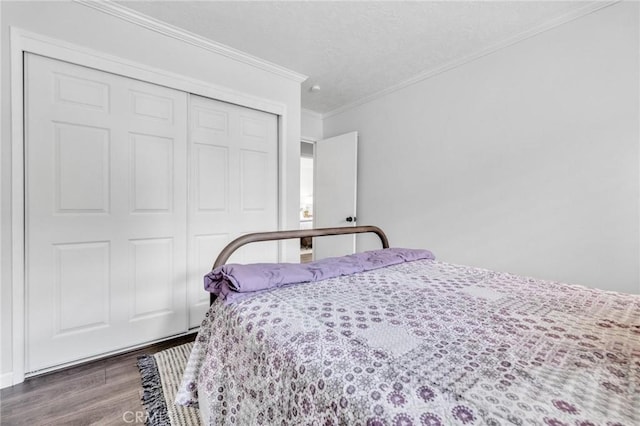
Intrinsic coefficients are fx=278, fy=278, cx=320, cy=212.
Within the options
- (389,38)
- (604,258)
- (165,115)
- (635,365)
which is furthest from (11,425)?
(604,258)

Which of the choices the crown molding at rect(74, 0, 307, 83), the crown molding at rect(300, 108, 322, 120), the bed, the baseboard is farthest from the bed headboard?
the crown molding at rect(300, 108, 322, 120)

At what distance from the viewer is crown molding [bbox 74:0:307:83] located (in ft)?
6.24

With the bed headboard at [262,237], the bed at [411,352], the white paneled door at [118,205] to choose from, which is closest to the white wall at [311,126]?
the white paneled door at [118,205]

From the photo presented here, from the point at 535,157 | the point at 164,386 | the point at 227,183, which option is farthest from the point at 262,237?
the point at 535,157

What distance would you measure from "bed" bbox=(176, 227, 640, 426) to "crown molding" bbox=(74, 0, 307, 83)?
189cm

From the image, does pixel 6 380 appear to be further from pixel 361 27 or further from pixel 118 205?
pixel 361 27

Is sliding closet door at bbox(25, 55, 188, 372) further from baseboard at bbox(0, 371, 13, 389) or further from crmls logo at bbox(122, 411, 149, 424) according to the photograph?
crmls logo at bbox(122, 411, 149, 424)

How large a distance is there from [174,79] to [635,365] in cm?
285

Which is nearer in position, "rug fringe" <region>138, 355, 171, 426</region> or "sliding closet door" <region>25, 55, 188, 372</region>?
"rug fringe" <region>138, 355, 171, 426</region>

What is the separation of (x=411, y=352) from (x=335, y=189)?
10.6ft

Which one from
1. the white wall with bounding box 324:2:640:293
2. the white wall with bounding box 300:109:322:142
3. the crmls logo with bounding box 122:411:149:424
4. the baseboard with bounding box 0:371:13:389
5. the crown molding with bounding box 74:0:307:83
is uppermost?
the crown molding with bounding box 74:0:307:83

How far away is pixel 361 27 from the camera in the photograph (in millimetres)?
2156

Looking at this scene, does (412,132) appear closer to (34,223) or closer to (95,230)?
(95,230)

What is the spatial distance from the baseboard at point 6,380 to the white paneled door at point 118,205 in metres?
0.08
